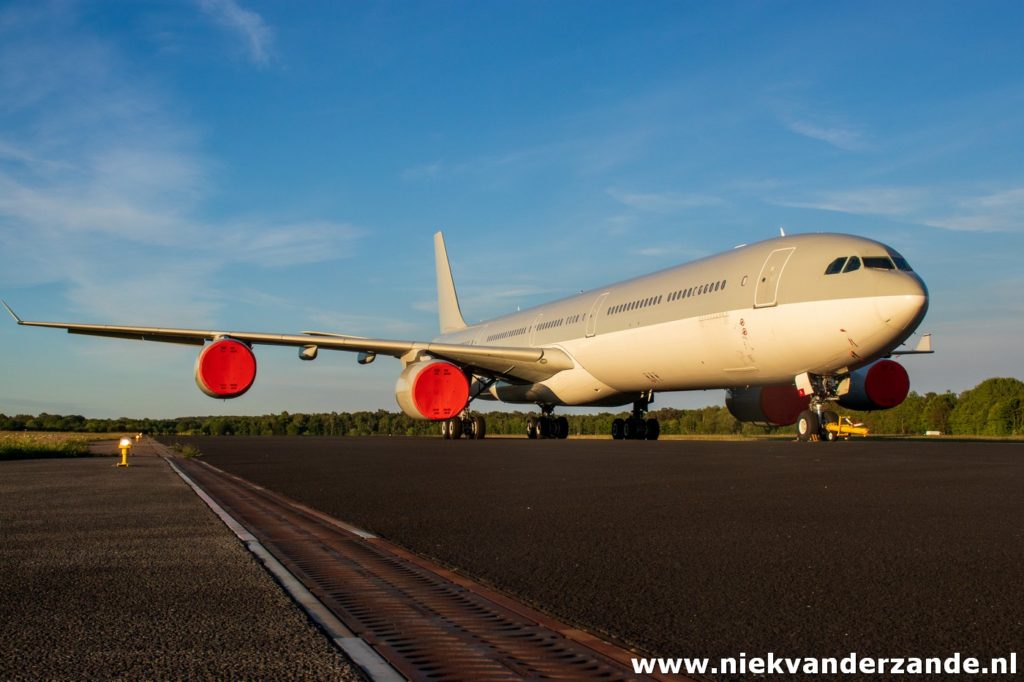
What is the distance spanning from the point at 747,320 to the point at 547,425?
12.5 m

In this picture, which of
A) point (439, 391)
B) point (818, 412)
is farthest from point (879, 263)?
point (439, 391)

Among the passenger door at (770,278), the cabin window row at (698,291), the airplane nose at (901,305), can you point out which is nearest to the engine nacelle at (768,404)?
the cabin window row at (698,291)

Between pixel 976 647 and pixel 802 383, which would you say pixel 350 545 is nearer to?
pixel 976 647

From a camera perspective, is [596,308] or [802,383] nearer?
[802,383]

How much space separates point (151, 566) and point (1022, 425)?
4592 centimetres

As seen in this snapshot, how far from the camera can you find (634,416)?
2689 cm

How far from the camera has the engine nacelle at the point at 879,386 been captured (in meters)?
21.3

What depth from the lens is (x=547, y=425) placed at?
29281 millimetres

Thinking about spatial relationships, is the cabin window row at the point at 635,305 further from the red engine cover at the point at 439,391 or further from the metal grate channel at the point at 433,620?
the metal grate channel at the point at 433,620

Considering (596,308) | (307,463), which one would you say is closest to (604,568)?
(307,463)

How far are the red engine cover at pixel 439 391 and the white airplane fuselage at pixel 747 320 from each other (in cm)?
371

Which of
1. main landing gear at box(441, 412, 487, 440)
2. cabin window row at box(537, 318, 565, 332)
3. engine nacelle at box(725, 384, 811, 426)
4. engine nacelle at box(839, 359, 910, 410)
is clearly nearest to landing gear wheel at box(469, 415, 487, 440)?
main landing gear at box(441, 412, 487, 440)

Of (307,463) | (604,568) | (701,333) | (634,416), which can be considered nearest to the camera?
(604,568)

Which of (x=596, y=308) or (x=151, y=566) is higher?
(x=596, y=308)
